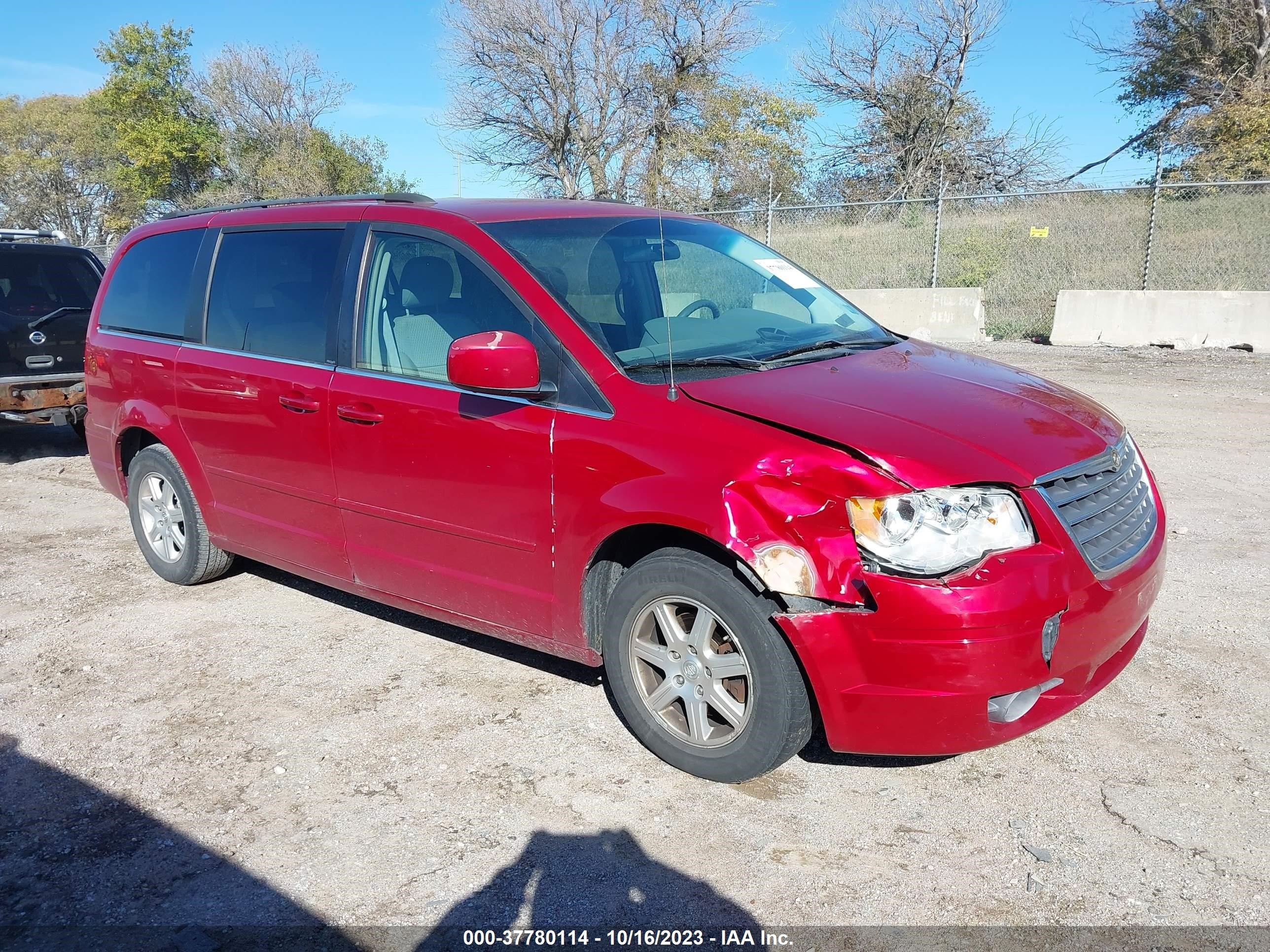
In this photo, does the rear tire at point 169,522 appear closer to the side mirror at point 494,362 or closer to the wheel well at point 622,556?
the side mirror at point 494,362

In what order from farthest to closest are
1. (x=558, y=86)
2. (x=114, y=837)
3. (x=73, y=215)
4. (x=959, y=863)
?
(x=73, y=215) < (x=558, y=86) < (x=114, y=837) < (x=959, y=863)

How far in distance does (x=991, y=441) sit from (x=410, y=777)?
2.19 meters

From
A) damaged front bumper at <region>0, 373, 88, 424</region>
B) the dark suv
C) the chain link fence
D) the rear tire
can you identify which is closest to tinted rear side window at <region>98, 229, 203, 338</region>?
the rear tire

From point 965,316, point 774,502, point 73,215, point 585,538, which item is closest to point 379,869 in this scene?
point 585,538

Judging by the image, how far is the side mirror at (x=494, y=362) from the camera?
325 cm

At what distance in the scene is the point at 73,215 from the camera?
51.2 meters

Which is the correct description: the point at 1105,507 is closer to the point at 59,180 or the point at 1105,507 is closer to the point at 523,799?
the point at 523,799

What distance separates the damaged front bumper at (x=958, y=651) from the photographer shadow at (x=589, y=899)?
24.8 inches

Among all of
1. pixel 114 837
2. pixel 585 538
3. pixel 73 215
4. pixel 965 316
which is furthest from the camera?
pixel 73 215

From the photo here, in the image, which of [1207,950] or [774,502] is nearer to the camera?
[1207,950]

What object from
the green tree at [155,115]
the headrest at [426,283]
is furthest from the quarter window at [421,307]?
the green tree at [155,115]

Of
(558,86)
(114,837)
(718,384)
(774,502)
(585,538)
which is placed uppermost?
(558,86)

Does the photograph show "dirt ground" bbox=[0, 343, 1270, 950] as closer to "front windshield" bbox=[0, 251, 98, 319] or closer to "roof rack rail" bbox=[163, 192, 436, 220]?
"roof rack rail" bbox=[163, 192, 436, 220]

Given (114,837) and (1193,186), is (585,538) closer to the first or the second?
(114,837)
